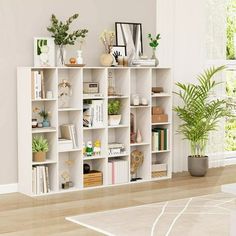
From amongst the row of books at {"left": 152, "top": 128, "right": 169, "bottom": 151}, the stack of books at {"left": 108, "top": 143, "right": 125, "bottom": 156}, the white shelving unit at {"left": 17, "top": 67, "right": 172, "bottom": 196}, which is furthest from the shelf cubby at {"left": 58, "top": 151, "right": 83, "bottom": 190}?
the row of books at {"left": 152, "top": 128, "right": 169, "bottom": 151}

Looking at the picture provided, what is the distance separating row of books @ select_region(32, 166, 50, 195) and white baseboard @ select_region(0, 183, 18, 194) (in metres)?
0.26

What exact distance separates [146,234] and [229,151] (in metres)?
3.54

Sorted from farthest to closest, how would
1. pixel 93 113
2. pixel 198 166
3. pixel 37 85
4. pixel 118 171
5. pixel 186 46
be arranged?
pixel 186 46 < pixel 198 166 < pixel 118 171 < pixel 93 113 < pixel 37 85

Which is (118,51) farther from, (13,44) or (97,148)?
(13,44)

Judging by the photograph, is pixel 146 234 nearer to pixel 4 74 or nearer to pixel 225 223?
pixel 225 223

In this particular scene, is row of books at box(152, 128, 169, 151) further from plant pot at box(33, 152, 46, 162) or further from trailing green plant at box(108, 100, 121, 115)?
plant pot at box(33, 152, 46, 162)

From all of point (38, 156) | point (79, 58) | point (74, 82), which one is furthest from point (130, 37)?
point (38, 156)

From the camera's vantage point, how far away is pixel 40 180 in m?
5.61

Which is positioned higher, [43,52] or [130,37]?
[130,37]

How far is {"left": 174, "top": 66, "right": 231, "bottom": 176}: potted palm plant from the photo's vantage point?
6.43 metres

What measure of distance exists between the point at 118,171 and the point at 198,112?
1087mm

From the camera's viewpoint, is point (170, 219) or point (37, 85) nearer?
point (170, 219)

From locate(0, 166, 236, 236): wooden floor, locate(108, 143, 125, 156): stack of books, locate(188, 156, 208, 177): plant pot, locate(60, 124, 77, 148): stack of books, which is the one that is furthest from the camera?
locate(188, 156, 208, 177): plant pot

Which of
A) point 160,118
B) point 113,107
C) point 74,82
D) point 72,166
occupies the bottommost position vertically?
point 72,166
